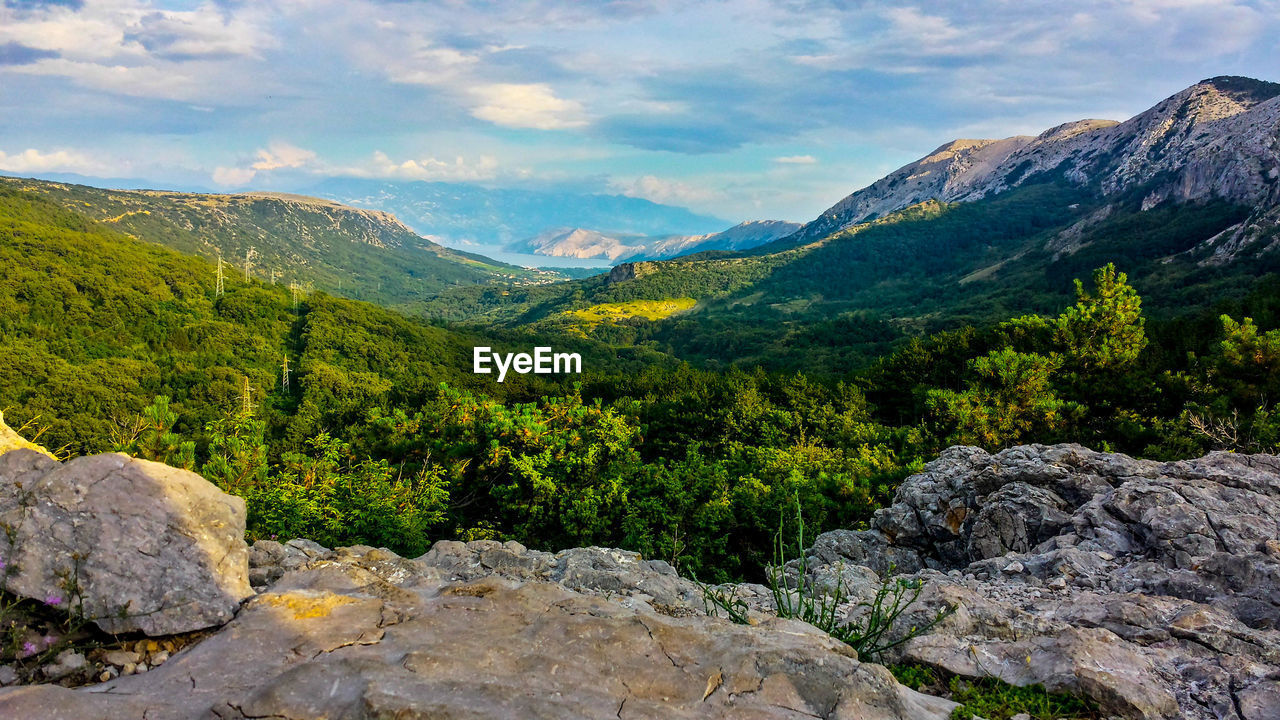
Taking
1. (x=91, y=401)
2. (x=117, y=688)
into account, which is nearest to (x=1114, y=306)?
(x=117, y=688)

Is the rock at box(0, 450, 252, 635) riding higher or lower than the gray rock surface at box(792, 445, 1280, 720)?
higher

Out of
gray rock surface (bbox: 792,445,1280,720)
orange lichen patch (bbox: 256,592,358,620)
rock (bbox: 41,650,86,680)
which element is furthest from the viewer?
gray rock surface (bbox: 792,445,1280,720)

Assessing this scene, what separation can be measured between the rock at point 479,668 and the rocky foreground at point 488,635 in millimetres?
25

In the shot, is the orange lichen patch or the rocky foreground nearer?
the rocky foreground

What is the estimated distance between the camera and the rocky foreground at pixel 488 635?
5.73 meters

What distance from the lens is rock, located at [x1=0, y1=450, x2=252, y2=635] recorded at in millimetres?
6379

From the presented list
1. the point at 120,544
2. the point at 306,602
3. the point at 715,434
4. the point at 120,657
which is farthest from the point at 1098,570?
the point at 715,434

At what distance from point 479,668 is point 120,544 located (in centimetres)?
451

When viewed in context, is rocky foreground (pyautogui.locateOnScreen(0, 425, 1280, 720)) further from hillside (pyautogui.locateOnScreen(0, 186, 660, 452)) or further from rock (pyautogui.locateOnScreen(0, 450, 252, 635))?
hillside (pyautogui.locateOnScreen(0, 186, 660, 452))

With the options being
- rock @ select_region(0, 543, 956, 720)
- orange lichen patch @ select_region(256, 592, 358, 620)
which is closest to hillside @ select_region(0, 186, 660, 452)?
orange lichen patch @ select_region(256, 592, 358, 620)

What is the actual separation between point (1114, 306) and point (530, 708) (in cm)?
4037

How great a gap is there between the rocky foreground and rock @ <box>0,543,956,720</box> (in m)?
0.02

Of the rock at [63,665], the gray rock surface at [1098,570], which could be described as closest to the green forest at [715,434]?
the gray rock surface at [1098,570]

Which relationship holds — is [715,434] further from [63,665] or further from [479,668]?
[63,665]
